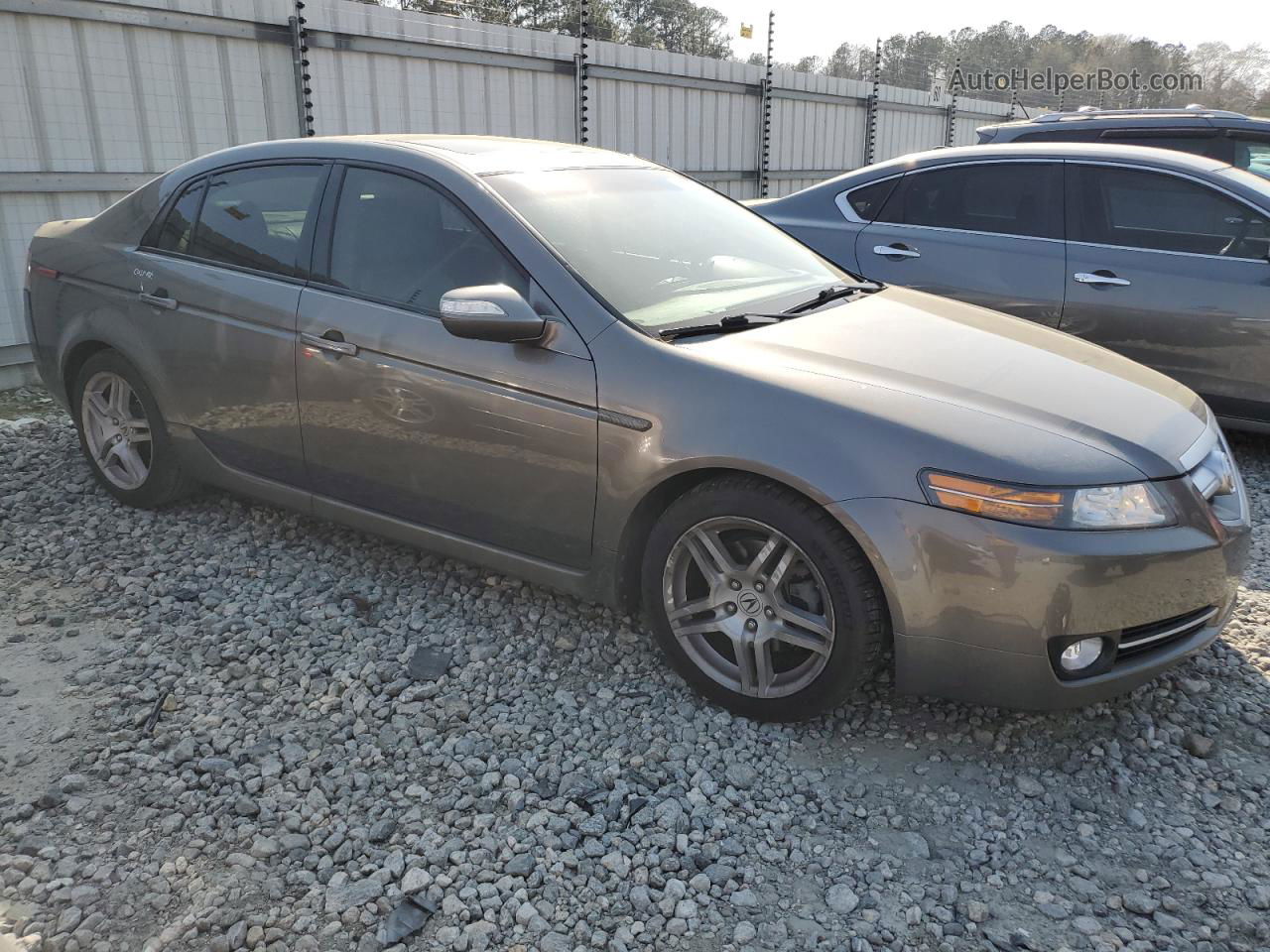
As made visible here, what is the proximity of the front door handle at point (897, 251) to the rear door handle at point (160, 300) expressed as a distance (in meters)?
3.73

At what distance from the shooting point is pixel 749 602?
9.93 feet

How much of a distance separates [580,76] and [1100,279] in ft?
20.6

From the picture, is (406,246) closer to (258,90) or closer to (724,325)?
(724,325)

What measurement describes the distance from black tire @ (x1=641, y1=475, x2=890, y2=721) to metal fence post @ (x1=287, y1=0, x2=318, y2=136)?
6110 millimetres

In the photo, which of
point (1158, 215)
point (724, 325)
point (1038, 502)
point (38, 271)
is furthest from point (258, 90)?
point (1038, 502)

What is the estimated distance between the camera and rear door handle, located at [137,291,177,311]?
4148mm

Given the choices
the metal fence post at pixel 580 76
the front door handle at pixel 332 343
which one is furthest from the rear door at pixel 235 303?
the metal fence post at pixel 580 76

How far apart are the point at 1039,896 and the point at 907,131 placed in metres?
16.2

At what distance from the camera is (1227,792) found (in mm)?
2814

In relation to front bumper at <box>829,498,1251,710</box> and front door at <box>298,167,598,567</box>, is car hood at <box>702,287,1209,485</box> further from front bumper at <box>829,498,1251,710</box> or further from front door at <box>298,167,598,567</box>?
front door at <box>298,167,598,567</box>

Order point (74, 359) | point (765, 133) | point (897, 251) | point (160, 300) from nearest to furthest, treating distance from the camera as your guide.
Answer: point (160, 300) → point (74, 359) → point (897, 251) → point (765, 133)

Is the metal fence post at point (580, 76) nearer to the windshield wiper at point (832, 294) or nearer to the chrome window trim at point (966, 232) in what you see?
the chrome window trim at point (966, 232)

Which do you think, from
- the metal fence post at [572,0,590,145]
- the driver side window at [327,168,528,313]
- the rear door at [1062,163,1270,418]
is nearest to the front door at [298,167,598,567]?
the driver side window at [327,168,528,313]

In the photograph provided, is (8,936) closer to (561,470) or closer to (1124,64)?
(561,470)
